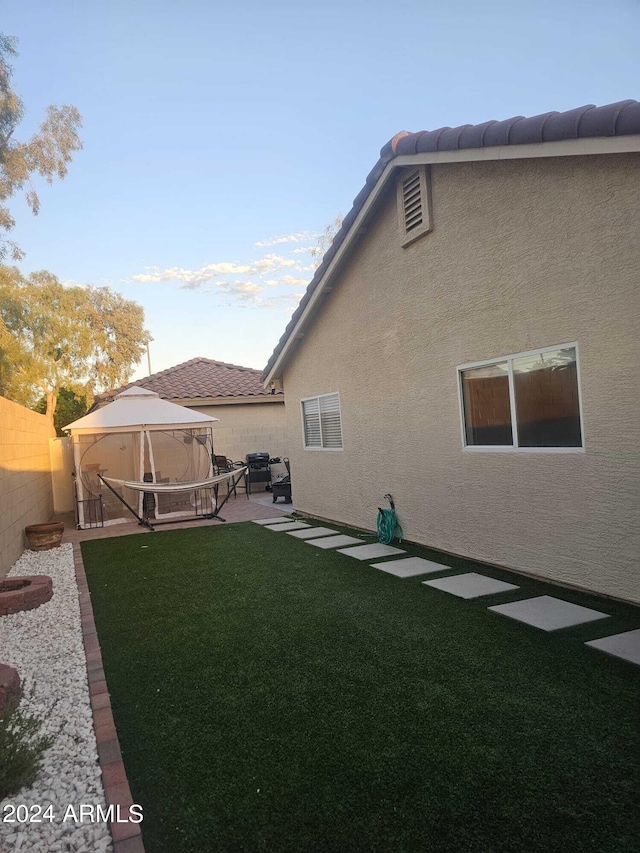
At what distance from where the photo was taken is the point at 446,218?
21.6 feet

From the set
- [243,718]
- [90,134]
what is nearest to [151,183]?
[90,134]

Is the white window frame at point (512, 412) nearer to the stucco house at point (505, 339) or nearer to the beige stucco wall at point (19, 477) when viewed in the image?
the stucco house at point (505, 339)

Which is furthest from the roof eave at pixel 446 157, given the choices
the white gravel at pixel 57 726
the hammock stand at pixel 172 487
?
the white gravel at pixel 57 726

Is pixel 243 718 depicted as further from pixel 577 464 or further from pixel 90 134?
pixel 90 134

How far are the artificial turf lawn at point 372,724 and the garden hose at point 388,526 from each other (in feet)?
7.47

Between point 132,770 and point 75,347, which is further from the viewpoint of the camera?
point 75,347

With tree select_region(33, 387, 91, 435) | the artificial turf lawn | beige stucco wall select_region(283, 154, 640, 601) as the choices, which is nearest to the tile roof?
beige stucco wall select_region(283, 154, 640, 601)

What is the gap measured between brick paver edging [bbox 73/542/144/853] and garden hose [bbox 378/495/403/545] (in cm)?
416

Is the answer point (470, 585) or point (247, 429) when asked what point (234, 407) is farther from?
point (470, 585)

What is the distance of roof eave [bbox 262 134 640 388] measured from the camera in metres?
4.32

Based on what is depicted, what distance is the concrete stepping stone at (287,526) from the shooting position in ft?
33.0

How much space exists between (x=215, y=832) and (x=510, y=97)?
1388cm

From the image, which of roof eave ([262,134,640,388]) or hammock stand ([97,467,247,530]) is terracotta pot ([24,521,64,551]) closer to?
hammock stand ([97,467,247,530])

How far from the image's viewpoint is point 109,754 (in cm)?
302
